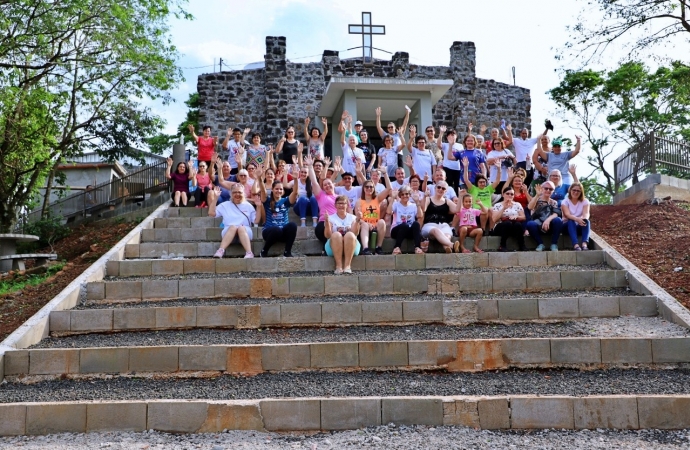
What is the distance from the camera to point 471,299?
21.6 ft

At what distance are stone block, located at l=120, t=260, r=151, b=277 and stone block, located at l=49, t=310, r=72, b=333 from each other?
1.46 metres

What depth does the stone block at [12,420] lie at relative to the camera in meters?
4.63

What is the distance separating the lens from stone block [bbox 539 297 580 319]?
250 inches

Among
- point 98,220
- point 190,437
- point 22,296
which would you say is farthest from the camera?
point 98,220

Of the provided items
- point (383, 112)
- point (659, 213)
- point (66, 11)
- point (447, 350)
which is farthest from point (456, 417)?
point (383, 112)

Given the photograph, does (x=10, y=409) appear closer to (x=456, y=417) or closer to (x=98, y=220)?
(x=456, y=417)

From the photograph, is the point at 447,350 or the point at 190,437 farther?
the point at 447,350

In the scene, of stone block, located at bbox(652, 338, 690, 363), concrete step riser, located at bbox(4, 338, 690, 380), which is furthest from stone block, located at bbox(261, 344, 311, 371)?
stone block, located at bbox(652, 338, 690, 363)

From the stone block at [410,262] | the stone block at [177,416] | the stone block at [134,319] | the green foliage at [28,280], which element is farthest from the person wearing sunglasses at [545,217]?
the green foliage at [28,280]

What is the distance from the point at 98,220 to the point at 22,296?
8151mm

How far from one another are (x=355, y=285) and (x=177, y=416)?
293 cm

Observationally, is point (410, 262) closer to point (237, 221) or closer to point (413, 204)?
point (413, 204)

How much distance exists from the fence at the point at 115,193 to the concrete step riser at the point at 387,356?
433 inches

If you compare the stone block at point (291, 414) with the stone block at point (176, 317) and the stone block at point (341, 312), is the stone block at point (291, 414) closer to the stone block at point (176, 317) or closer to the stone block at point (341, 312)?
the stone block at point (341, 312)
